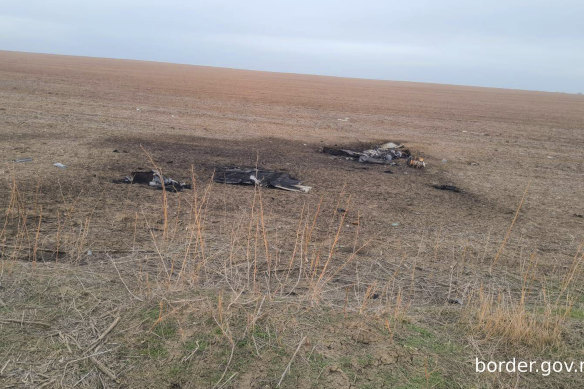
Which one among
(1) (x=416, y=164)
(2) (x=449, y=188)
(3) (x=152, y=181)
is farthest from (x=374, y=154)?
(3) (x=152, y=181)

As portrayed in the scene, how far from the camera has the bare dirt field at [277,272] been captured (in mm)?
3012

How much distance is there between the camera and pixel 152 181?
24.8 feet

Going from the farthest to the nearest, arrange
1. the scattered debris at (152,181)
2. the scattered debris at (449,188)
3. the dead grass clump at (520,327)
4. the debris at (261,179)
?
1. the scattered debris at (449,188)
2. the debris at (261,179)
3. the scattered debris at (152,181)
4. the dead grass clump at (520,327)

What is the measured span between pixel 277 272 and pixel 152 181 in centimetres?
376

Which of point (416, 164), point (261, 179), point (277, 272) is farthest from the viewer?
point (416, 164)

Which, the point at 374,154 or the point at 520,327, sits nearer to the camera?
the point at 520,327

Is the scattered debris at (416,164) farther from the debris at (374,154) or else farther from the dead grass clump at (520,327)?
the dead grass clump at (520,327)

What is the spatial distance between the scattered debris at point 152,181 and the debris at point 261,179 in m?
0.80

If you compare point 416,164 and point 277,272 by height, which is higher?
point 416,164

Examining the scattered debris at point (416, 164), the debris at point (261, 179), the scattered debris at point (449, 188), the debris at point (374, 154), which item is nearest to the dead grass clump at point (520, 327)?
the debris at point (261, 179)

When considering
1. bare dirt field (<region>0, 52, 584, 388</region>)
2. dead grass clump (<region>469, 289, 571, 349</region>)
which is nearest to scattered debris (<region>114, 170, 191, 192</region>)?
bare dirt field (<region>0, 52, 584, 388</region>)

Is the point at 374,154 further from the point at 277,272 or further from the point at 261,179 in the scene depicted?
the point at 277,272

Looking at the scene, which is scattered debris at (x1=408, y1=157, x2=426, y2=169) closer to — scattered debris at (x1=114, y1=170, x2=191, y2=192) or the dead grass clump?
scattered debris at (x1=114, y1=170, x2=191, y2=192)

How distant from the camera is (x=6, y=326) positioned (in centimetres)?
322
